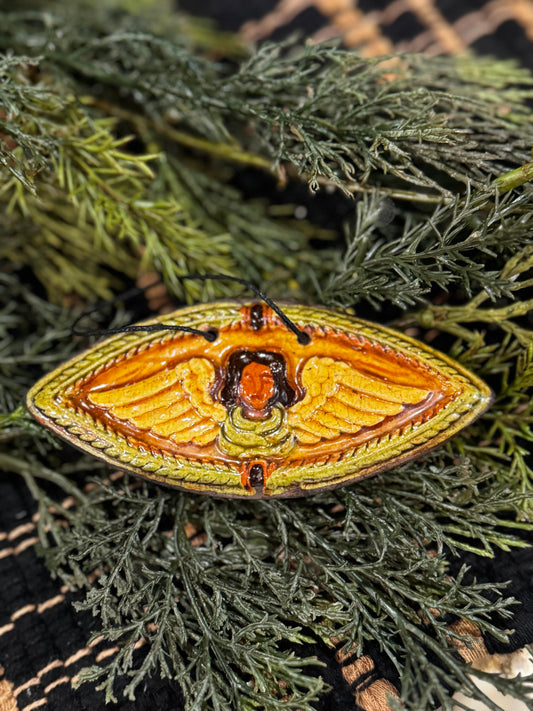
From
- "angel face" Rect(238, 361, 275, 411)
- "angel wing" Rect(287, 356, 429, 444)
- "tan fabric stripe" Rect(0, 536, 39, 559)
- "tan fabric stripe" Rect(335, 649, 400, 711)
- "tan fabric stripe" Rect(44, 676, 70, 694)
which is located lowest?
"tan fabric stripe" Rect(335, 649, 400, 711)

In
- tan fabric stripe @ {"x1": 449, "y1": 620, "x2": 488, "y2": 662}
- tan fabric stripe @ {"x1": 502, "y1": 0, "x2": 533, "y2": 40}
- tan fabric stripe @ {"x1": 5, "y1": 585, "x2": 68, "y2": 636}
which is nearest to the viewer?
tan fabric stripe @ {"x1": 449, "y1": 620, "x2": 488, "y2": 662}

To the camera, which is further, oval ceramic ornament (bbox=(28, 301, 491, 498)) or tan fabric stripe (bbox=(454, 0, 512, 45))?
tan fabric stripe (bbox=(454, 0, 512, 45))

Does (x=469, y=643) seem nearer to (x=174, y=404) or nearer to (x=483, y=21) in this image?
(x=174, y=404)

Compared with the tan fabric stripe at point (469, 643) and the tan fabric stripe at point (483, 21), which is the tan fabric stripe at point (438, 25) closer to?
the tan fabric stripe at point (483, 21)

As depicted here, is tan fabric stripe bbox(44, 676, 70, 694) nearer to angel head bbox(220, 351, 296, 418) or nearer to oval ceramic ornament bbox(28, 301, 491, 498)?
oval ceramic ornament bbox(28, 301, 491, 498)

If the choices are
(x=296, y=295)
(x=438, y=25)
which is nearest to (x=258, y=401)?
(x=296, y=295)

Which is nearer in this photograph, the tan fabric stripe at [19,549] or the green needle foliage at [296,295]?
the green needle foliage at [296,295]

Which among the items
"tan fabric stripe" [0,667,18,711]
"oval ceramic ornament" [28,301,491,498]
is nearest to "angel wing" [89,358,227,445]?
"oval ceramic ornament" [28,301,491,498]

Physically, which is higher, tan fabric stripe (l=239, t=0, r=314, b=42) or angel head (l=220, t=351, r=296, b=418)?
tan fabric stripe (l=239, t=0, r=314, b=42)

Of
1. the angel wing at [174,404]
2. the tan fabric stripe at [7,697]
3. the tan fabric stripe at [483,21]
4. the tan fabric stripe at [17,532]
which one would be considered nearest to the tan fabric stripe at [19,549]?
A: the tan fabric stripe at [17,532]
